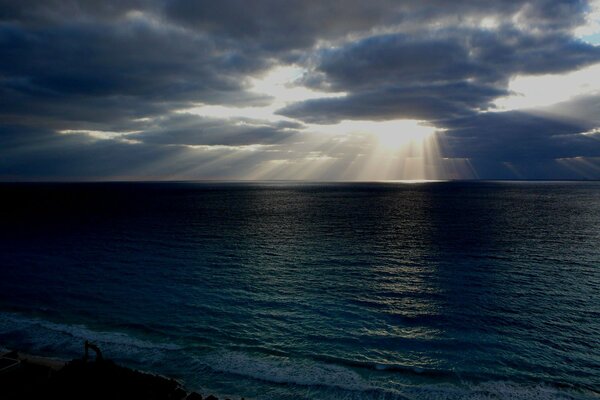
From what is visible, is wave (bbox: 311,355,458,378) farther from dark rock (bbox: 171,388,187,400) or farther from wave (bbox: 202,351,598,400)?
dark rock (bbox: 171,388,187,400)

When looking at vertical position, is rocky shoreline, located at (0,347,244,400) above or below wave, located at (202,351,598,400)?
above

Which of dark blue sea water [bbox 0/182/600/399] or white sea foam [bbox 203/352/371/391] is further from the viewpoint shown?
dark blue sea water [bbox 0/182/600/399]

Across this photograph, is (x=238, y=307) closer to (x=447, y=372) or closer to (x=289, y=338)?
(x=289, y=338)

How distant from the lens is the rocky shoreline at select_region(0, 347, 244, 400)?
1961 cm

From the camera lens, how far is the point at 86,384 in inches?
783

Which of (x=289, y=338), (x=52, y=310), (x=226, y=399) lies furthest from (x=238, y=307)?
(x=52, y=310)

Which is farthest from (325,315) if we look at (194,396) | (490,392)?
(194,396)

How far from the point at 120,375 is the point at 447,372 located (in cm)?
2048

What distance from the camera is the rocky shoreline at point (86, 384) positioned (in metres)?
19.6

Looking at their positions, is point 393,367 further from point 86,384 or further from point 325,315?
point 86,384

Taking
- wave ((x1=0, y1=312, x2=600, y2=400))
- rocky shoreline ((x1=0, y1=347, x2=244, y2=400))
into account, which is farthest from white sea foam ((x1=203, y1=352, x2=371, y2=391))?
rocky shoreline ((x1=0, y1=347, x2=244, y2=400))

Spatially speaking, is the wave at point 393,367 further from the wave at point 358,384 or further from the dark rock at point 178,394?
the dark rock at point 178,394

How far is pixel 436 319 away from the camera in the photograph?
3297cm

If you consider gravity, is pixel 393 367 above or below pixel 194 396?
below
